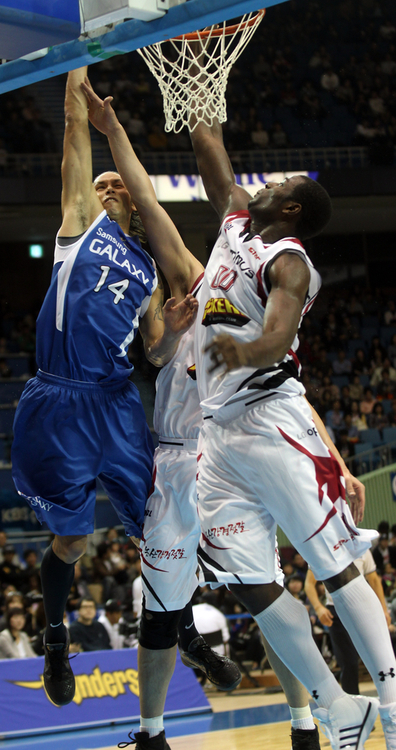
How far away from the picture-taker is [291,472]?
2.95 metres

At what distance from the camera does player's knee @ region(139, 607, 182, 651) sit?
12.7 feet

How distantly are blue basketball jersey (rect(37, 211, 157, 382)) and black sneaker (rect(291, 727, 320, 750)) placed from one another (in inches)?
73.1

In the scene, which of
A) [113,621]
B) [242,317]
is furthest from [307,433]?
[113,621]

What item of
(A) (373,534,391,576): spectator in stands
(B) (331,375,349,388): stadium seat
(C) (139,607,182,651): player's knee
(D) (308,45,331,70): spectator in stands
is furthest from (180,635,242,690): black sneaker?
(D) (308,45,331,70): spectator in stands

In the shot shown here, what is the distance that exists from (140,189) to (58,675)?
8.23 ft

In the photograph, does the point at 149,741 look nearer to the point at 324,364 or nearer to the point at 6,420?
the point at 6,420

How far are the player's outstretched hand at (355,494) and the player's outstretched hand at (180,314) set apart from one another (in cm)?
113

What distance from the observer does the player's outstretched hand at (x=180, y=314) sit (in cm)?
387

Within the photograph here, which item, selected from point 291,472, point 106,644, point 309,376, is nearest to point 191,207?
point 309,376

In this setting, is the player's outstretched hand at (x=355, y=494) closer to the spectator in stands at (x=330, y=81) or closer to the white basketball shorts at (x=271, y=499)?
the white basketball shorts at (x=271, y=499)

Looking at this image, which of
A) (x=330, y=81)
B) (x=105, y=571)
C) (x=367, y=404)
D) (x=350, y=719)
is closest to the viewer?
(x=350, y=719)

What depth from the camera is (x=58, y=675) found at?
3859 millimetres

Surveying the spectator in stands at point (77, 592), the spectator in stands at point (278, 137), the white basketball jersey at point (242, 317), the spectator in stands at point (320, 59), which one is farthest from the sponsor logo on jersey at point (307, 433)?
the spectator in stands at point (320, 59)

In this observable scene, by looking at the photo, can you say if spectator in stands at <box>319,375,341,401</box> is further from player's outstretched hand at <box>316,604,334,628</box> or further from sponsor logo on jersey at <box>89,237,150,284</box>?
sponsor logo on jersey at <box>89,237,150,284</box>
